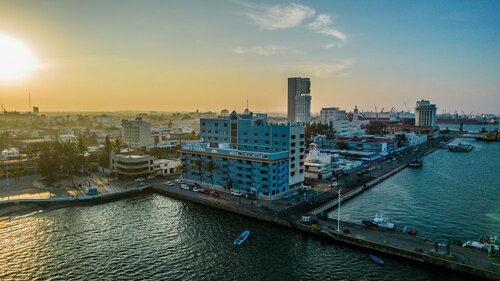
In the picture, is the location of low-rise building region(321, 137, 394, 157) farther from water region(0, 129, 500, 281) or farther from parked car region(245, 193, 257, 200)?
parked car region(245, 193, 257, 200)

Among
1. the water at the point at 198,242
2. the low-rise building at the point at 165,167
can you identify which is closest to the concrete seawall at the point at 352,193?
the water at the point at 198,242

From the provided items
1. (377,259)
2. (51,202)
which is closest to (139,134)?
(51,202)

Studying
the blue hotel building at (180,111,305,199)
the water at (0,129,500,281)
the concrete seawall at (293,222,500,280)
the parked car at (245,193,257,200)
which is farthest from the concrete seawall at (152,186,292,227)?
the blue hotel building at (180,111,305,199)

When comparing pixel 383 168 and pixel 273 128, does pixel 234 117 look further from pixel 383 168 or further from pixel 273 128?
pixel 383 168

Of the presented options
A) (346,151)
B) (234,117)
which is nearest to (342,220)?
(234,117)

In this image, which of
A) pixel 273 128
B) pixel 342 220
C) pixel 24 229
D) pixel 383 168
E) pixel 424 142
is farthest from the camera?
pixel 424 142
